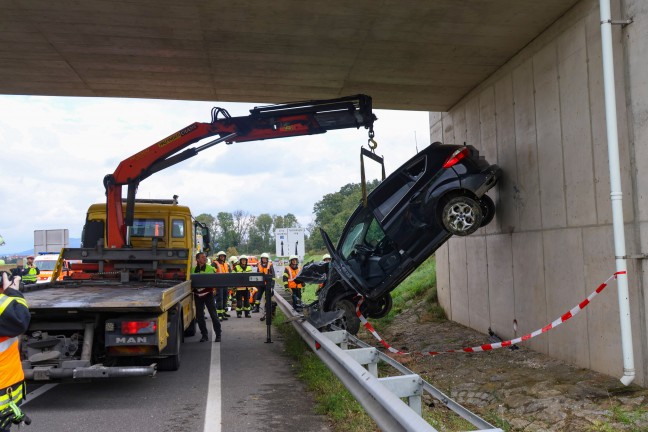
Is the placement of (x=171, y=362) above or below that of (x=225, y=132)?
below

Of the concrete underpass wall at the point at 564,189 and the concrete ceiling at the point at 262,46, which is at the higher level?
the concrete ceiling at the point at 262,46

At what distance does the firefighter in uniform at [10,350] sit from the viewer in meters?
3.86

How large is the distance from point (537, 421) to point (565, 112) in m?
3.70

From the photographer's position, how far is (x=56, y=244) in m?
30.2

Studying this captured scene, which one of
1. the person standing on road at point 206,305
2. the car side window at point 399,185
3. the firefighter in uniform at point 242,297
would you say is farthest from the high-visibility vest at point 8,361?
the firefighter in uniform at point 242,297

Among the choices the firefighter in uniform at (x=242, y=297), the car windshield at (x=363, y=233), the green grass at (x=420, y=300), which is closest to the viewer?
the car windshield at (x=363, y=233)

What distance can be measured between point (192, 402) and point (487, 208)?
5270 millimetres

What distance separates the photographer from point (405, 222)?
8555 millimetres

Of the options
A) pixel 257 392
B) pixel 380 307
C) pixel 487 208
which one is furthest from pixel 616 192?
pixel 380 307

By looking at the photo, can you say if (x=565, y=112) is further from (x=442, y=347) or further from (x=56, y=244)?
(x=56, y=244)

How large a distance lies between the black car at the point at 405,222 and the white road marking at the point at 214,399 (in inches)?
62.8

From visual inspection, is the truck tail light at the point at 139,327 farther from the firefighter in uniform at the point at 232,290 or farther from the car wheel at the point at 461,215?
the firefighter in uniform at the point at 232,290

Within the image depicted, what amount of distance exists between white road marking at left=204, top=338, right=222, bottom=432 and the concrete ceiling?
15.4 feet

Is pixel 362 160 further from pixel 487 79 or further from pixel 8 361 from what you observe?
pixel 8 361
